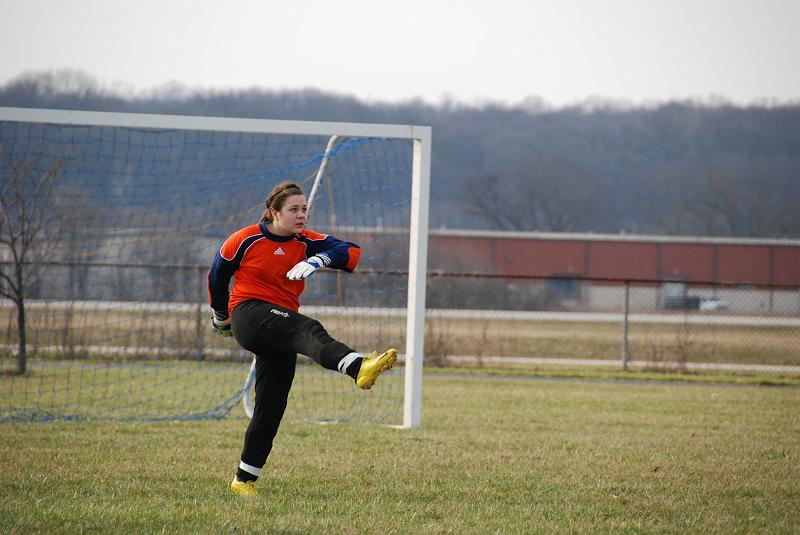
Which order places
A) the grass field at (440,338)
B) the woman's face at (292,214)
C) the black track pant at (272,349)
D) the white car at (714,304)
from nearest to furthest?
the black track pant at (272,349), the woman's face at (292,214), the grass field at (440,338), the white car at (714,304)

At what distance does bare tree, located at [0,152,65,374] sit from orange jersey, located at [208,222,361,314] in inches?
318

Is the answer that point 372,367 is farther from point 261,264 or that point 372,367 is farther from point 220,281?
point 220,281

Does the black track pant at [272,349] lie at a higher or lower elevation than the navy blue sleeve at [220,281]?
lower

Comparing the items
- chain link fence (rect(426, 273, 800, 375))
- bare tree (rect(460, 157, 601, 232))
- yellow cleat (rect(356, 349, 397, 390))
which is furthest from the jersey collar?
bare tree (rect(460, 157, 601, 232))

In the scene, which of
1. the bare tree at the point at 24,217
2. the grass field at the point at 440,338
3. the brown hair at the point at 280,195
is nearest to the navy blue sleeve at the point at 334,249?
the brown hair at the point at 280,195

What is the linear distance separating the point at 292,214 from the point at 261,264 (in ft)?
1.19

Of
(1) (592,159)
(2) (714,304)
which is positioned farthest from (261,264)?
(1) (592,159)

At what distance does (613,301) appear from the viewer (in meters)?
45.3

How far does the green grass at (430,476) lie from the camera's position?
5332 mm

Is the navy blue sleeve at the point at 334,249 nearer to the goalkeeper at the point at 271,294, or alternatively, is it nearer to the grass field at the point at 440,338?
the goalkeeper at the point at 271,294

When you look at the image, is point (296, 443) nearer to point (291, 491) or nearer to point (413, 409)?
point (413, 409)

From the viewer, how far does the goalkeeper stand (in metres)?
5.66

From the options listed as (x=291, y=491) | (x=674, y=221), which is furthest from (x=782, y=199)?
(x=291, y=491)

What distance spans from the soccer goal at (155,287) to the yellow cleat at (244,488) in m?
3.58
